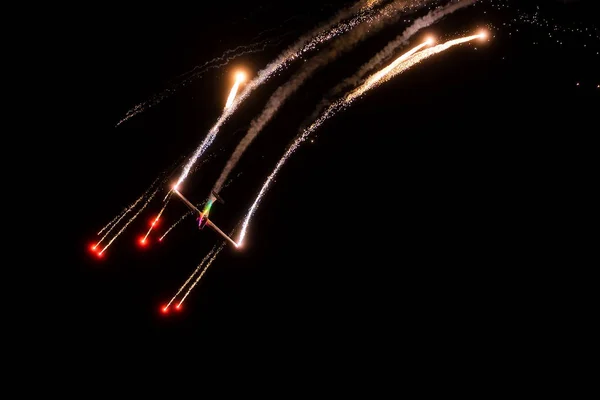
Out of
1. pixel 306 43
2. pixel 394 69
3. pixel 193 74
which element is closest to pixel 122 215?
pixel 193 74

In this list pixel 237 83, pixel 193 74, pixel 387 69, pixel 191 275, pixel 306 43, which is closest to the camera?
pixel 306 43

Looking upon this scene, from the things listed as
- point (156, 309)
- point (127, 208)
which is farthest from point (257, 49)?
point (156, 309)

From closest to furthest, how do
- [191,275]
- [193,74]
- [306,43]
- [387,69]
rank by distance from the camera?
[306,43]
[387,69]
[193,74]
[191,275]

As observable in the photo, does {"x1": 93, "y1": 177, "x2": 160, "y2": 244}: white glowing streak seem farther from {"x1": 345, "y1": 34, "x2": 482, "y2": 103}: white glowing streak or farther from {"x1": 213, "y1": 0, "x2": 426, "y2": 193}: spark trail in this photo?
{"x1": 345, "y1": 34, "x2": 482, "y2": 103}: white glowing streak

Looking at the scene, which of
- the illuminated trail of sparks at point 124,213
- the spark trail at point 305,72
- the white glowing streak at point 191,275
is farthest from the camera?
the white glowing streak at point 191,275

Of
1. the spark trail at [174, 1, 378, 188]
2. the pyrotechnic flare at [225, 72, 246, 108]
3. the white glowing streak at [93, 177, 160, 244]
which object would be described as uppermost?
the spark trail at [174, 1, 378, 188]

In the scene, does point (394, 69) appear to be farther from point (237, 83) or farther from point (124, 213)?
point (124, 213)

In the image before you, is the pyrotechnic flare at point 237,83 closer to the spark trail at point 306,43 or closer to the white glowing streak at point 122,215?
the spark trail at point 306,43

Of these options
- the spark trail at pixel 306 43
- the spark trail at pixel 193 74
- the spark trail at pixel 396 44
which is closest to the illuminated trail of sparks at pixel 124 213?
the spark trail at pixel 193 74

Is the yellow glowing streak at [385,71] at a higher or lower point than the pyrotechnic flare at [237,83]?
higher

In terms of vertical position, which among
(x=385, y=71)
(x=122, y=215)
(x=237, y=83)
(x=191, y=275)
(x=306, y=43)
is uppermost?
(x=385, y=71)

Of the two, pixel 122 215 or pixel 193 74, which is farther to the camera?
pixel 122 215

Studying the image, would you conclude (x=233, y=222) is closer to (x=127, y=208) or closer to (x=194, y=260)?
(x=194, y=260)

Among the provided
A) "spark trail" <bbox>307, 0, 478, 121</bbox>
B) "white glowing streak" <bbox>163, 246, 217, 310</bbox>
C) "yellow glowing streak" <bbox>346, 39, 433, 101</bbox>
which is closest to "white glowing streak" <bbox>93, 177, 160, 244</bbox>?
"white glowing streak" <bbox>163, 246, 217, 310</bbox>
